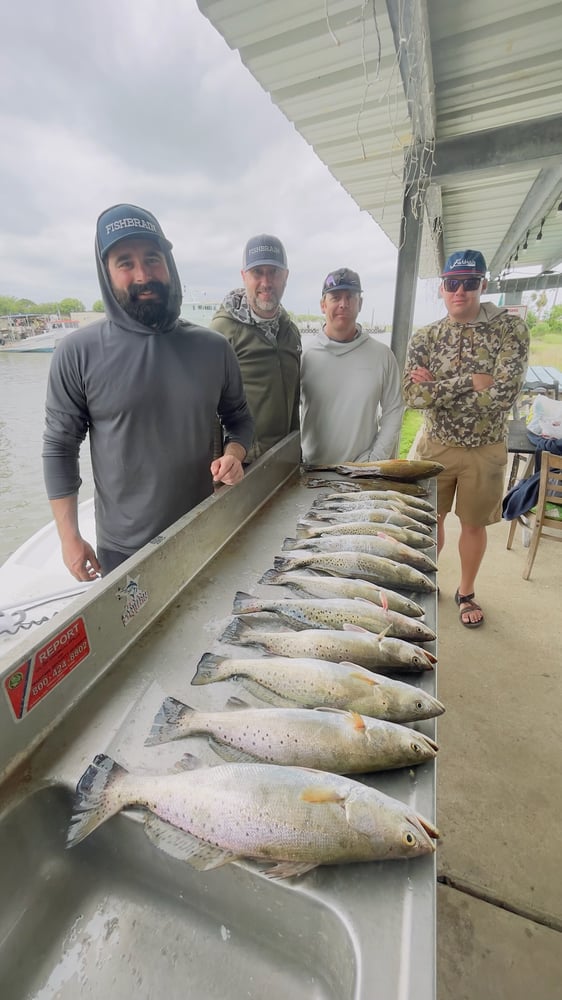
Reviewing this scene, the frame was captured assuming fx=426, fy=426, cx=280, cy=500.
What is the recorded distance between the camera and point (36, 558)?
16.8 ft

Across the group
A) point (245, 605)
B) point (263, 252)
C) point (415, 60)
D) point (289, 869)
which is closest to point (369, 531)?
point (245, 605)

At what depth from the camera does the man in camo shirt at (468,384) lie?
288cm

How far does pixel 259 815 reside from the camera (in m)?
0.83

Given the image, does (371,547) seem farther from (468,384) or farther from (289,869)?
(468,384)

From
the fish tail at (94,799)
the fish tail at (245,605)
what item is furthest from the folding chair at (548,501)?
the fish tail at (94,799)

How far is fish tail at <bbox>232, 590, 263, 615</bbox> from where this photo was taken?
1.40 metres

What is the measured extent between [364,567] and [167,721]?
950 millimetres

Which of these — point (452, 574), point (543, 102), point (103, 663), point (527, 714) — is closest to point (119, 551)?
point (103, 663)

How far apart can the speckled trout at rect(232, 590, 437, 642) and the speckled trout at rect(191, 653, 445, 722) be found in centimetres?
20

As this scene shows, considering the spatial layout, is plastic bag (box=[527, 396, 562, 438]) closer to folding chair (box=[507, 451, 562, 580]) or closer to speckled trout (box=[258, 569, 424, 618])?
folding chair (box=[507, 451, 562, 580])

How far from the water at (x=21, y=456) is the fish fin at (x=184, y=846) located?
672cm

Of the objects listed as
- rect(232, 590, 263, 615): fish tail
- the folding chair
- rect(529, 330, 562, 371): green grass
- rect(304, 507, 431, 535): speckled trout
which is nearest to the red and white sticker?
rect(232, 590, 263, 615): fish tail

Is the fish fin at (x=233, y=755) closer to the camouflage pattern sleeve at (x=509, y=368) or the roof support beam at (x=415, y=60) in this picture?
the camouflage pattern sleeve at (x=509, y=368)

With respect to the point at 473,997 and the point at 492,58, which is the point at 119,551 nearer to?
the point at 473,997
